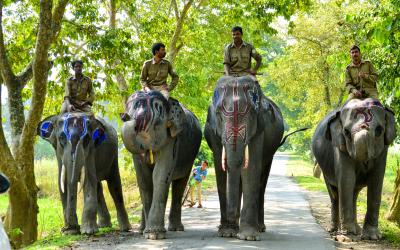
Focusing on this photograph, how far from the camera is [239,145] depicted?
977cm

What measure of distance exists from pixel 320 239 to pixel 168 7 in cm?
1567

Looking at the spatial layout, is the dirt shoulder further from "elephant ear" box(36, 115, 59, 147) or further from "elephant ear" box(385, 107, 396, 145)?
"elephant ear" box(36, 115, 59, 147)

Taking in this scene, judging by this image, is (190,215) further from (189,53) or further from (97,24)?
(189,53)

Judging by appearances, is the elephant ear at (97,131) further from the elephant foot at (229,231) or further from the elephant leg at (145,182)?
the elephant foot at (229,231)

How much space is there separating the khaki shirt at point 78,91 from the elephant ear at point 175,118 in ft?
5.59

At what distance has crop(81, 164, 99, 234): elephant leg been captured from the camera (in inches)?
415

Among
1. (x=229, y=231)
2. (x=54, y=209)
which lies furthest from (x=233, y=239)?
(x=54, y=209)

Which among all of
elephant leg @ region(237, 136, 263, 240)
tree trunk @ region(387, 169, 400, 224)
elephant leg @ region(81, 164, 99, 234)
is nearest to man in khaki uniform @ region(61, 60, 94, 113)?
elephant leg @ region(81, 164, 99, 234)

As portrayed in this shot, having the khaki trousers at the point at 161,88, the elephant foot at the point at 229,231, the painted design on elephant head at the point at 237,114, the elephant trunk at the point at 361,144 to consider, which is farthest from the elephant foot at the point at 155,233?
the elephant trunk at the point at 361,144

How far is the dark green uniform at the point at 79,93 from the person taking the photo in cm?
1118

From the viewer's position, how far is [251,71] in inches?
428

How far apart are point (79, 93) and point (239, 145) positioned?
10.3ft

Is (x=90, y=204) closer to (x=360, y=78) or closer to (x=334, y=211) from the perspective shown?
(x=334, y=211)

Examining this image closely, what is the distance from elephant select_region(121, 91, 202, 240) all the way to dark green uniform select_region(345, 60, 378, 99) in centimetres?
281
